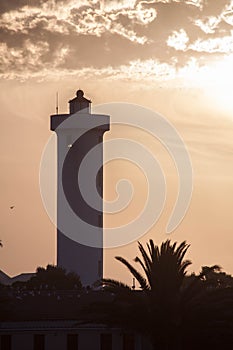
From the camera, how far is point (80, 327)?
68688 millimetres

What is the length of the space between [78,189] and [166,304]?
55.0 meters

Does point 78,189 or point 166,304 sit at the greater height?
point 78,189

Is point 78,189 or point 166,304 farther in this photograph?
point 78,189

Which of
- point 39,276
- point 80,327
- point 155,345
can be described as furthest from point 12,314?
point 39,276

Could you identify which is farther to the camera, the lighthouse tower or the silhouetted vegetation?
the lighthouse tower

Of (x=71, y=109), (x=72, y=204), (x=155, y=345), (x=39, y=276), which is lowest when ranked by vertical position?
(x=155, y=345)

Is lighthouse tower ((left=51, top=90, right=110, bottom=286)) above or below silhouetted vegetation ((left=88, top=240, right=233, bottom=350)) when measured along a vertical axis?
above

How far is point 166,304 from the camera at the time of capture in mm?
60281

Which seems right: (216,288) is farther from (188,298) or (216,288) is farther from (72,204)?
(72,204)

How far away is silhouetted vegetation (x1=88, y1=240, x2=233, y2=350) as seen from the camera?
2366 inches

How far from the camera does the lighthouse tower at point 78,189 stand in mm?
112500

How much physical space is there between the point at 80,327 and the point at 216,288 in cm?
1015

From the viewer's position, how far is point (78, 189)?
114750 millimetres

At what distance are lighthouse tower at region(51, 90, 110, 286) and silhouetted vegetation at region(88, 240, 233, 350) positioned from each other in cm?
5081
